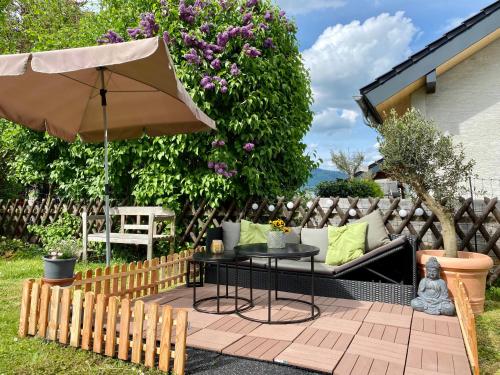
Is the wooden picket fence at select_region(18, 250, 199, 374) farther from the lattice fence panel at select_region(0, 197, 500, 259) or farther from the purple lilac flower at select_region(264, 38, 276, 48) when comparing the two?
the purple lilac flower at select_region(264, 38, 276, 48)

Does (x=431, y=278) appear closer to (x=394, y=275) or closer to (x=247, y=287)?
(x=394, y=275)

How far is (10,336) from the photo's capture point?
3.29 metres

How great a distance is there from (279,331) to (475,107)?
244 inches

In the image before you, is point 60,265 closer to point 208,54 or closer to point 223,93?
point 223,93

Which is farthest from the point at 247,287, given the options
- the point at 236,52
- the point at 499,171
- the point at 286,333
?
the point at 499,171

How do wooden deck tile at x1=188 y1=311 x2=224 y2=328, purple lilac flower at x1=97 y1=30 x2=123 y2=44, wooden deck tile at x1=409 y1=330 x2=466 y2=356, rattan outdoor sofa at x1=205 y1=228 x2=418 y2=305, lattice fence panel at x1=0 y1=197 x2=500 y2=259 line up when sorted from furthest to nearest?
purple lilac flower at x1=97 y1=30 x2=123 y2=44
lattice fence panel at x1=0 y1=197 x2=500 y2=259
rattan outdoor sofa at x1=205 y1=228 x2=418 y2=305
wooden deck tile at x1=188 y1=311 x2=224 y2=328
wooden deck tile at x1=409 y1=330 x2=466 y2=356

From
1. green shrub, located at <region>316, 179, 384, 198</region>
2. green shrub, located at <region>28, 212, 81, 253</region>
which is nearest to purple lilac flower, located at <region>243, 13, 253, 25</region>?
green shrub, located at <region>316, 179, 384, 198</region>

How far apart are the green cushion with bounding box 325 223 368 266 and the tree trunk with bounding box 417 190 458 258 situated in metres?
0.80

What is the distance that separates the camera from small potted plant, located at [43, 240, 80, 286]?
3.43 m

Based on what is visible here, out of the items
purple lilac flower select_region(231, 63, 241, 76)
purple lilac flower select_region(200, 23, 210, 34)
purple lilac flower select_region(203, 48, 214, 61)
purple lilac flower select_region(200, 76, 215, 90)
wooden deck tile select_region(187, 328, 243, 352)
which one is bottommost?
wooden deck tile select_region(187, 328, 243, 352)

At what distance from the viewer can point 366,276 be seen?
4695 mm

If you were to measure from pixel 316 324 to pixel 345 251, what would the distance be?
1.24 m

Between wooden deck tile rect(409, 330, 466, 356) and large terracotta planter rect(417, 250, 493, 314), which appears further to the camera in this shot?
large terracotta planter rect(417, 250, 493, 314)

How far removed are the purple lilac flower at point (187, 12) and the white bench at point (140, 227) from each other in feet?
10.00
